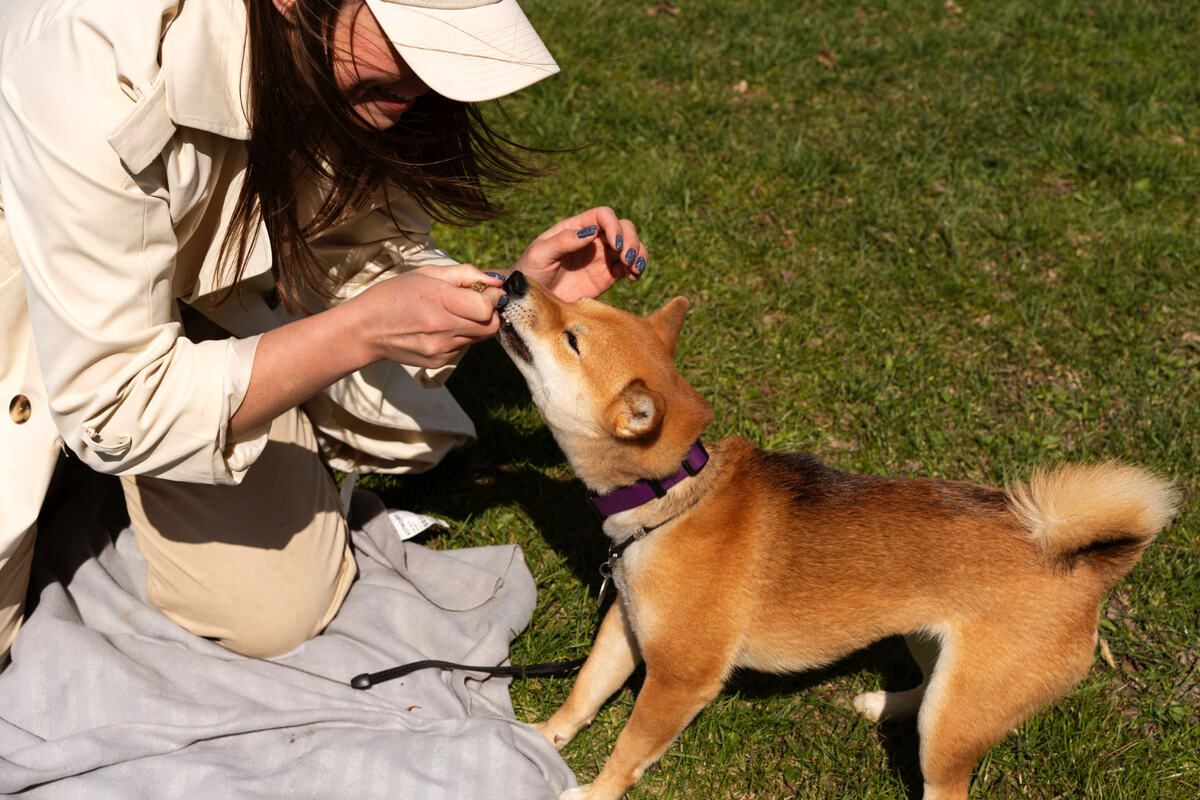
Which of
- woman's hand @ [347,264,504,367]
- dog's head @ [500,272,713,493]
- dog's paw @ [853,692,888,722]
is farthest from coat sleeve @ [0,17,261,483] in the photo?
dog's paw @ [853,692,888,722]

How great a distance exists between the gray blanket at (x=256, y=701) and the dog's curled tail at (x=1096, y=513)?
5.07 feet

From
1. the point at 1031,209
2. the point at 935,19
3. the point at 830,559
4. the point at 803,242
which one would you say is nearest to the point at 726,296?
the point at 803,242

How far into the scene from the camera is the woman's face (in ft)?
7.27

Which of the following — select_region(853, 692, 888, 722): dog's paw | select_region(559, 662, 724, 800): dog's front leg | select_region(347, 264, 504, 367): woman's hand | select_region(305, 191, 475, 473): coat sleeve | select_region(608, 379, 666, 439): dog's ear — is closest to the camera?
select_region(347, 264, 504, 367): woman's hand

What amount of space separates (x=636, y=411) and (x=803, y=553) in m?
0.63

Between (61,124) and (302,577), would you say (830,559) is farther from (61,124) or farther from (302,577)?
(61,124)

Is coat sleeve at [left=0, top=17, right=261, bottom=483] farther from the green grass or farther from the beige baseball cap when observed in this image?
the green grass

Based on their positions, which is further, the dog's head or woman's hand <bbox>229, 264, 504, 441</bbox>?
the dog's head

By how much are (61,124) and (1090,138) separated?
17.2 feet

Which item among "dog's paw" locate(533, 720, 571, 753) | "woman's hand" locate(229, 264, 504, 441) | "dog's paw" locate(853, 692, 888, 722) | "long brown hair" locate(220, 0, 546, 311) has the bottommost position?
"dog's paw" locate(853, 692, 888, 722)

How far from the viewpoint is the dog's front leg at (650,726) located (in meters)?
2.69

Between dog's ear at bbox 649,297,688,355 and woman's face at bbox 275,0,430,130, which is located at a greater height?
woman's face at bbox 275,0,430,130

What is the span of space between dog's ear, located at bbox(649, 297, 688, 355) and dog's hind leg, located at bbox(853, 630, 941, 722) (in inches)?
46.6

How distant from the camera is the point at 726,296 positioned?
4.58 metres
